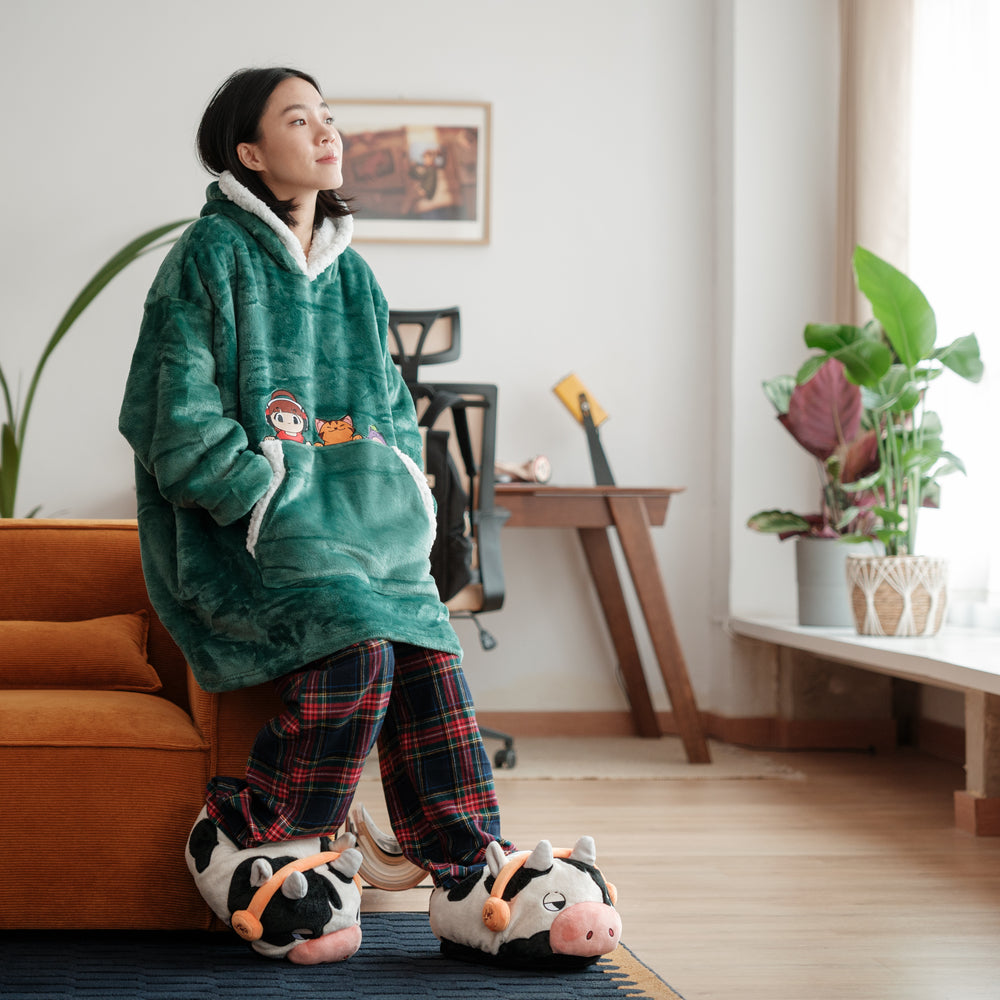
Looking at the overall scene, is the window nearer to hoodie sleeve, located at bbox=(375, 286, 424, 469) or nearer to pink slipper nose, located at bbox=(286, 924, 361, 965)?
hoodie sleeve, located at bbox=(375, 286, 424, 469)

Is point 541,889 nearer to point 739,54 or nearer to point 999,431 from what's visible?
point 999,431

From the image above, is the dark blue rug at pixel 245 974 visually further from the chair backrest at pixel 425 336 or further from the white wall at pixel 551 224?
the white wall at pixel 551 224

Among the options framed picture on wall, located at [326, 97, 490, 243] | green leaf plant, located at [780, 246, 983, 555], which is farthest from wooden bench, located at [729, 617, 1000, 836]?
framed picture on wall, located at [326, 97, 490, 243]

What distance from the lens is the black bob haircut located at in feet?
5.44

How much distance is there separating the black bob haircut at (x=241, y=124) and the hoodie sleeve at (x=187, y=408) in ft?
0.47

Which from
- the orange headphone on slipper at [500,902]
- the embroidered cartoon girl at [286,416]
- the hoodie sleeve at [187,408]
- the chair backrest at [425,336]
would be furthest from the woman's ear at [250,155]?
the chair backrest at [425,336]

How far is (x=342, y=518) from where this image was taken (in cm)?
154

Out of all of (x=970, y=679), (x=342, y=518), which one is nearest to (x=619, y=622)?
(x=970, y=679)

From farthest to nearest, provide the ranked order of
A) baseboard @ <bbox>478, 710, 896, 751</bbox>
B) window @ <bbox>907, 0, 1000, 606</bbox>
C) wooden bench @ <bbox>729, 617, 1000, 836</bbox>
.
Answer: baseboard @ <bbox>478, 710, 896, 751</bbox>
window @ <bbox>907, 0, 1000, 606</bbox>
wooden bench @ <bbox>729, 617, 1000, 836</bbox>

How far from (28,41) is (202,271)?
2.49 meters

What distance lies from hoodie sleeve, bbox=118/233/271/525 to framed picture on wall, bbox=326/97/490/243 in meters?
2.12

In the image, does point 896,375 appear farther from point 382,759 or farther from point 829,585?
point 382,759

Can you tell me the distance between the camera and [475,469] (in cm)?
305

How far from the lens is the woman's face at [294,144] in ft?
5.39
